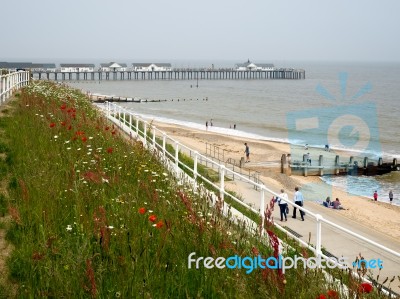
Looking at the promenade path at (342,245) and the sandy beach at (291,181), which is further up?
the promenade path at (342,245)

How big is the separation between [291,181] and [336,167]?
18.8 feet

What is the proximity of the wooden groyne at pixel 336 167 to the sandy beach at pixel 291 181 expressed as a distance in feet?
2.16

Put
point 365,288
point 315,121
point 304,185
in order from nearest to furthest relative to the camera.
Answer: point 365,288
point 304,185
point 315,121

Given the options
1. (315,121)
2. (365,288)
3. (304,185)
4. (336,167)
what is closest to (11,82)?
(304,185)

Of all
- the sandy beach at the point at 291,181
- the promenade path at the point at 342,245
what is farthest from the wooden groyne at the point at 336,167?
the promenade path at the point at 342,245

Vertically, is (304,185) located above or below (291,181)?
below

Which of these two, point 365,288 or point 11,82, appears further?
point 11,82

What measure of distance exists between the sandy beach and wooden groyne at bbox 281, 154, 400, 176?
2.16 ft

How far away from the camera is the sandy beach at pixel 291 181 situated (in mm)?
21745

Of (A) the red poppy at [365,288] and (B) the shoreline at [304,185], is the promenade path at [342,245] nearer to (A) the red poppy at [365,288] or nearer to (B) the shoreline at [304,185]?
(B) the shoreline at [304,185]

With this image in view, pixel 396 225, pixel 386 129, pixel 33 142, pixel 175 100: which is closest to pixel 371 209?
pixel 396 225

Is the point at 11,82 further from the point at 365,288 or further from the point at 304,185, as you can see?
the point at 365,288

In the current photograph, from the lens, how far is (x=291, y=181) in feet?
99.0

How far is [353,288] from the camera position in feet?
11.7
